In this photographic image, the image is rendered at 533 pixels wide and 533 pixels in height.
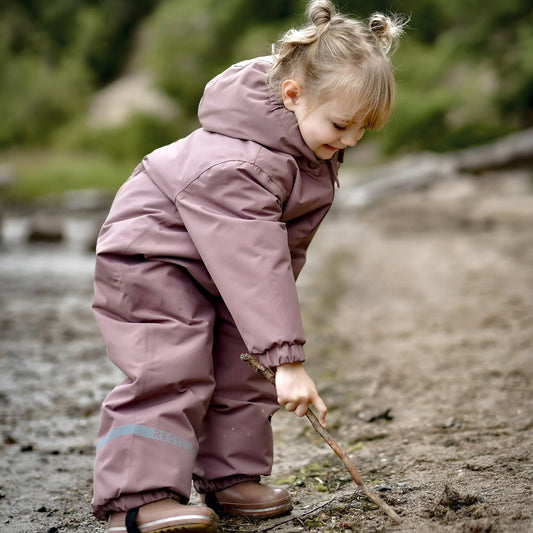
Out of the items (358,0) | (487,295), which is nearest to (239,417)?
(487,295)

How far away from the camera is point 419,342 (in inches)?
149

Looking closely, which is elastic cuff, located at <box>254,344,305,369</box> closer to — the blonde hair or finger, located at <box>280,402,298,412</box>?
finger, located at <box>280,402,298,412</box>

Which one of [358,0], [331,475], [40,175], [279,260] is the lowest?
[331,475]

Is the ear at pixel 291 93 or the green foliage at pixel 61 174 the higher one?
the green foliage at pixel 61 174

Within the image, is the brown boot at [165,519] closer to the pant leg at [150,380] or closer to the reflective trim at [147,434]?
the pant leg at [150,380]

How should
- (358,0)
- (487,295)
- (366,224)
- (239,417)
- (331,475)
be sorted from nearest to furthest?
(239,417)
(331,475)
(487,295)
(366,224)
(358,0)

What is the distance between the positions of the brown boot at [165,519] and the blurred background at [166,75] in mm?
11099

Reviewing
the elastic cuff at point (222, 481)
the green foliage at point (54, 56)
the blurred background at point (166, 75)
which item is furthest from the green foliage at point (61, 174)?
the elastic cuff at point (222, 481)

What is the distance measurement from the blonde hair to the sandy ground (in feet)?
3.08

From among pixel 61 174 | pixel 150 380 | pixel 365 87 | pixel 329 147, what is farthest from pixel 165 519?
pixel 61 174

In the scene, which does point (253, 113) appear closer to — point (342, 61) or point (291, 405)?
point (342, 61)

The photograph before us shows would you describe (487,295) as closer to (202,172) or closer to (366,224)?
(202,172)

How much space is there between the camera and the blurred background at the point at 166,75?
1516cm

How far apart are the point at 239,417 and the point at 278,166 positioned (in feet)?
2.11
